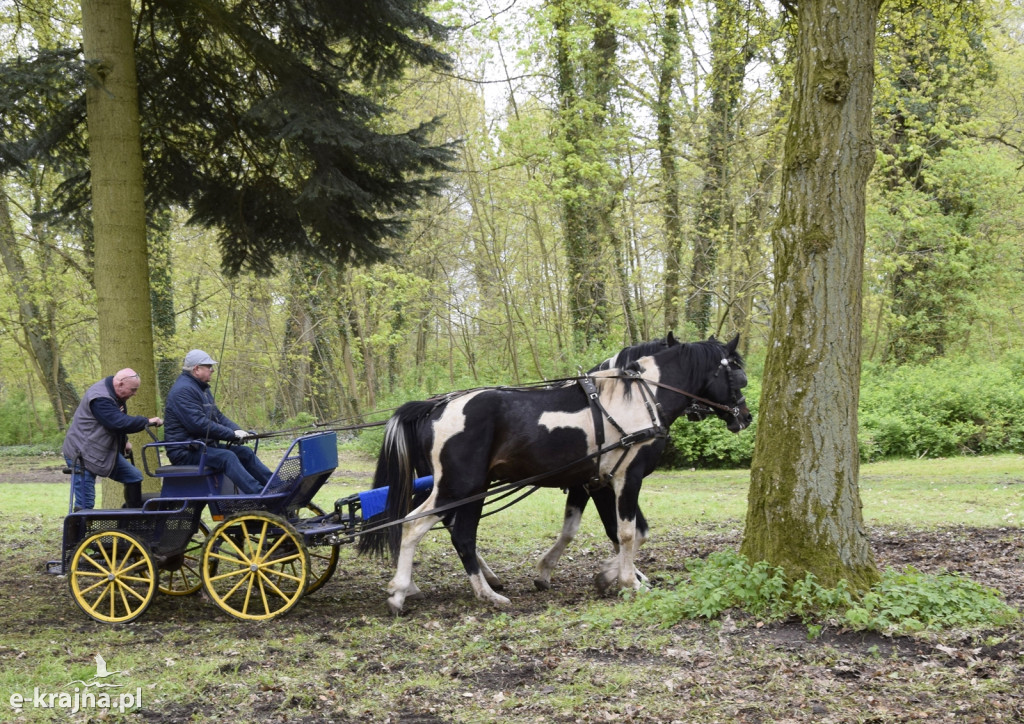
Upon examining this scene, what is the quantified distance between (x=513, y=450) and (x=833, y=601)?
2.66m

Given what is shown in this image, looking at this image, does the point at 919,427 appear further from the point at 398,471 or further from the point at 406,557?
the point at 406,557

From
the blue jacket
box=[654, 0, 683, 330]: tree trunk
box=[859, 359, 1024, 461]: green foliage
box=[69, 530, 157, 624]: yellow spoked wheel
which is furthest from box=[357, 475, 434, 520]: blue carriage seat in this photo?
box=[654, 0, 683, 330]: tree trunk

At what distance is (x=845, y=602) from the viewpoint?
5188 mm

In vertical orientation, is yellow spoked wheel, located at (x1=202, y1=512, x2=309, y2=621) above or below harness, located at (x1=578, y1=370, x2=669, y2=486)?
below

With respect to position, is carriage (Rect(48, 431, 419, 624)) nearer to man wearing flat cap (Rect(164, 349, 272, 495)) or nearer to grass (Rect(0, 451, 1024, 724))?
man wearing flat cap (Rect(164, 349, 272, 495))

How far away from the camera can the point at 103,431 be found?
6.90 meters

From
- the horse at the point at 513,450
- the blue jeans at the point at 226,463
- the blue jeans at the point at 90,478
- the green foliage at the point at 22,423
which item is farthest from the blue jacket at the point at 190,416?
the green foliage at the point at 22,423

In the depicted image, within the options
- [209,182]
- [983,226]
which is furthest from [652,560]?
[983,226]

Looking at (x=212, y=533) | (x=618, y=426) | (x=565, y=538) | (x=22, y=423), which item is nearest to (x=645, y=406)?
(x=618, y=426)

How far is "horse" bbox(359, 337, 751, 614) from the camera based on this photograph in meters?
6.77

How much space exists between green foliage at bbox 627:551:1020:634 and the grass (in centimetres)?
14

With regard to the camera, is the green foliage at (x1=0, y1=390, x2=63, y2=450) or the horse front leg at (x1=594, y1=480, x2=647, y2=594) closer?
the horse front leg at (x1=594, y1=480, x2=647, y2=594)

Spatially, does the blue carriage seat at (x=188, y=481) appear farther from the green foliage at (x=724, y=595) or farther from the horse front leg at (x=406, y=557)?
the green foliage at (x=724, y=595)

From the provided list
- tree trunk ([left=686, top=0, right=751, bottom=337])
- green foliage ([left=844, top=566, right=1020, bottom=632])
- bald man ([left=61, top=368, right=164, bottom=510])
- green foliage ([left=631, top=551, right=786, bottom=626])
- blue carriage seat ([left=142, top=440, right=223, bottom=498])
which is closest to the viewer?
green foliage ([left=844, top=566, right=1020, bottom=632])
